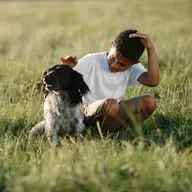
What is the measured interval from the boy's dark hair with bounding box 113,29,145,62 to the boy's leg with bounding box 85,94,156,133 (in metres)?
0.42

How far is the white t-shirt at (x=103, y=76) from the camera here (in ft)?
14.9

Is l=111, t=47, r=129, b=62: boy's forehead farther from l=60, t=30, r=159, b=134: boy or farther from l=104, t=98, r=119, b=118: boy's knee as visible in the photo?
l=104, t=98, r=119, b=118: boy's knee

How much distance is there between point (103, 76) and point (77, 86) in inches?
16.9

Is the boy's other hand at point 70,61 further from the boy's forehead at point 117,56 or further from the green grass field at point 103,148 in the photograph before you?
the green grass field at point 103,148

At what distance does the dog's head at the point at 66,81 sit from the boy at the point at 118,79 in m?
0.24

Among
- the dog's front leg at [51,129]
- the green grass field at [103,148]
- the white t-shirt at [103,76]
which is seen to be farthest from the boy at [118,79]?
the dog's front leg at [51,129]

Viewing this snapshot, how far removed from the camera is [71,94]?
13.9 ft

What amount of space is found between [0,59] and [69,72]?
3.51m

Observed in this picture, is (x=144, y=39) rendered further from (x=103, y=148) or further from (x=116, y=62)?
(x=103, y=148)

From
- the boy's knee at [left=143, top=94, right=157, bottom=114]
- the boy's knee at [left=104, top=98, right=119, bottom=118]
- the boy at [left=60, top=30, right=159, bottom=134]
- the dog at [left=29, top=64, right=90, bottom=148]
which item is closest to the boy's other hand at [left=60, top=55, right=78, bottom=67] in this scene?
the boy at [left=60, top=30, right=159, bottom=134]

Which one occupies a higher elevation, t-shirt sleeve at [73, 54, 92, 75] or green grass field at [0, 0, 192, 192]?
t-shirt sleeve at [73, 54, 92, 75]

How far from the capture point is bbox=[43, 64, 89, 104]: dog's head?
4070 mm

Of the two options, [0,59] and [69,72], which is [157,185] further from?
[0,59]

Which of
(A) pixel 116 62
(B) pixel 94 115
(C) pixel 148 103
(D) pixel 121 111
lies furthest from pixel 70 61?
(C) pixel 148 103
